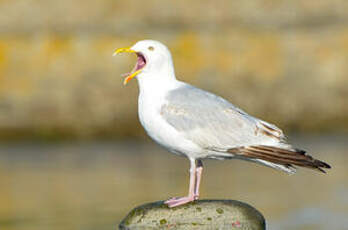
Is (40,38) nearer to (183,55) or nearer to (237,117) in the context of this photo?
(183,55)

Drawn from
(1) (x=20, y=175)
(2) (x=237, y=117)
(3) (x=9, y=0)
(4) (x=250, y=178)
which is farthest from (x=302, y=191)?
(3) (x=9, y=0)

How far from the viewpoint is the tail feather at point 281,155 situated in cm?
752

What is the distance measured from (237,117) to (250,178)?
7.19m

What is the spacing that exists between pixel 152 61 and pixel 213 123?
70 centimetres

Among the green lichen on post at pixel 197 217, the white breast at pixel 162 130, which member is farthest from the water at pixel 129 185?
the white breast at pixel 162 130

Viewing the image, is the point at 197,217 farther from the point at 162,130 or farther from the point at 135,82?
the point at 135,82

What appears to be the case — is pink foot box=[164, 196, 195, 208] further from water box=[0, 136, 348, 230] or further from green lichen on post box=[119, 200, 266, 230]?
water box=[0, 136, 348, 230]

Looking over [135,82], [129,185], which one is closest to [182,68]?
[135,82]

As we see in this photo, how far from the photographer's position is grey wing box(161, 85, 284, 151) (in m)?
7.84

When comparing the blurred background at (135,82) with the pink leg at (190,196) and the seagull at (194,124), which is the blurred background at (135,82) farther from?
the seagull at (194,124)

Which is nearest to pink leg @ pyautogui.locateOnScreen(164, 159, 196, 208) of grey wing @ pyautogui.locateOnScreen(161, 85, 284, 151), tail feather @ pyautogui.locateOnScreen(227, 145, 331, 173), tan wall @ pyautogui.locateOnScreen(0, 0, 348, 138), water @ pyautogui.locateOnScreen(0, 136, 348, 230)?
grey wing @ pyautogui.locateOnScreen(161, 85, 284, 151)

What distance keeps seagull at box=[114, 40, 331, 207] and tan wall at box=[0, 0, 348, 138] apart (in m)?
11.4

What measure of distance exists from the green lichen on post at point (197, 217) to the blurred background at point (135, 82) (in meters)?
6.67

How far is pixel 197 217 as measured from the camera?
318 inches
